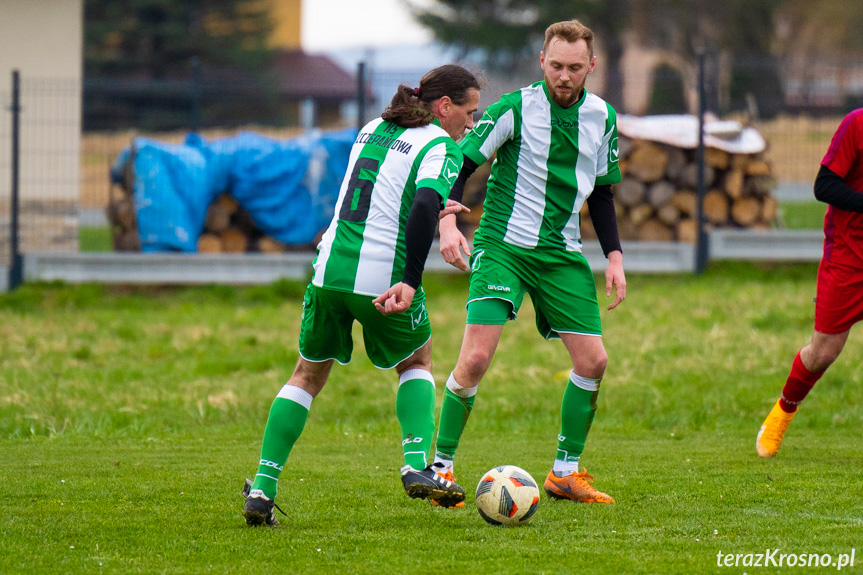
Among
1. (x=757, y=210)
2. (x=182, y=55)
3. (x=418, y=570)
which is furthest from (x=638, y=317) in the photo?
(x=182, y=55)

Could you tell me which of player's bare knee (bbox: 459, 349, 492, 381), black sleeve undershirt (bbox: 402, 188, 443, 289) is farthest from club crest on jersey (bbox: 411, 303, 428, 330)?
player's bare knee (bbox: 459, 349, 492, 381)

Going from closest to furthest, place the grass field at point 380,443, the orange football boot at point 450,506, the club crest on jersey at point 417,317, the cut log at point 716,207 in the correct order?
the grass field at point 380,443, the club crest on jersey at point 417,317, the orange football boot at point 450,506, the cut log at point 716,207

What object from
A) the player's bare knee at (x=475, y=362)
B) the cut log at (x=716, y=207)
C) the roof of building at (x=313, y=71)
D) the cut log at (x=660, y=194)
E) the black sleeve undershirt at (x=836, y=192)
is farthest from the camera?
the roof of building at (x=313, y=71)

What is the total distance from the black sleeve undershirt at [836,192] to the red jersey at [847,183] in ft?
0.12

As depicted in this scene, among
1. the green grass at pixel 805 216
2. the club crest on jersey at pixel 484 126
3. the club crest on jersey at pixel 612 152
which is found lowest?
the green grass at pixel 805 216

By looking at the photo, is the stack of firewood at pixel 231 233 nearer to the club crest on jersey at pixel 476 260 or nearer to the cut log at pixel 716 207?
the cut log at pixel 716 207

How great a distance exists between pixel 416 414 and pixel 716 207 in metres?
10.9

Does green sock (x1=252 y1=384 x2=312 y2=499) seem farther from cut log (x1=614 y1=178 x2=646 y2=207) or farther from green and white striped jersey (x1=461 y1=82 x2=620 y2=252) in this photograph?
cut log (x1=614 y1=178 x2=646 y2=207)

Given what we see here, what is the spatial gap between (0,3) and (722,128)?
11.1 m

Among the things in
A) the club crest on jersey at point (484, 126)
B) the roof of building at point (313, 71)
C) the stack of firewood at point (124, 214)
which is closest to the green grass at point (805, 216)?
the stack of firewood at point (124, 214)

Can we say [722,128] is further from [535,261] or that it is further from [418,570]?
[418,570]

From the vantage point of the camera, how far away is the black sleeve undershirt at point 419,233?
4316mm

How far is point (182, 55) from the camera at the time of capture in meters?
38.3

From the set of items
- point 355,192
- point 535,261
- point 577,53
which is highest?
point 577,53
